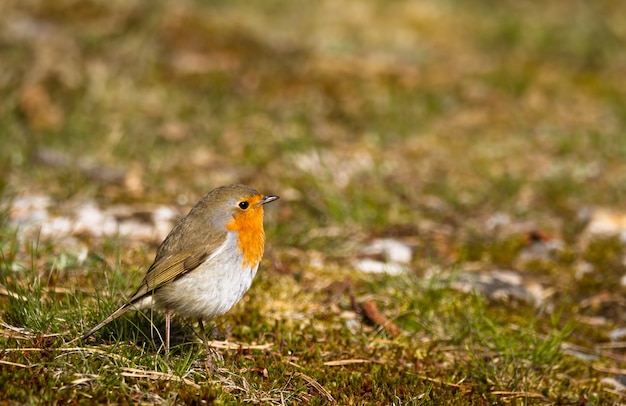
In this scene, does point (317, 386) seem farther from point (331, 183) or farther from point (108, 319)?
point (331, 183)

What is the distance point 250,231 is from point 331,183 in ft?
10.2

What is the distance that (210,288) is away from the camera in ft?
15.2

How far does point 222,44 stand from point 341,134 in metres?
2.84

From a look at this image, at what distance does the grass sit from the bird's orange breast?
0.61m

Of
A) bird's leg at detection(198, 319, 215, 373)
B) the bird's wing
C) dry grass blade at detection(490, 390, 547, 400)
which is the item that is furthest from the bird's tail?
dry grass blade at detection(490, 390, 547, 400)

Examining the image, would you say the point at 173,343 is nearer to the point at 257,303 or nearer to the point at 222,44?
the point at 257,303

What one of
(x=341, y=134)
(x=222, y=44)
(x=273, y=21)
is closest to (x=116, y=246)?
(x=341, y=134)

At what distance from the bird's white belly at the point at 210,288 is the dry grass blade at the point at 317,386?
0.60m

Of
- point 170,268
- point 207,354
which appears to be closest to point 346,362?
point 207,354

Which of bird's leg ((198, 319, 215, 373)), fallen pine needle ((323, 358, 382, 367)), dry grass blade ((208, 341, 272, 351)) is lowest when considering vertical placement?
fallen pine needle ((323, 358, 382, 367))

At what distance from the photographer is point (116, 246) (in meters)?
6.23

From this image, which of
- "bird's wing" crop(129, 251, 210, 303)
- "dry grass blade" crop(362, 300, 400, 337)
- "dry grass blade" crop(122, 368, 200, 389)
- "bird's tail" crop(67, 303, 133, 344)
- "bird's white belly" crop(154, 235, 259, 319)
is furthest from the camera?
"dry grass blade" crop(362, 300, 400, 337)

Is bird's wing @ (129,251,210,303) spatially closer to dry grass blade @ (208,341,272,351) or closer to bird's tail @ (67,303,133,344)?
bird's tail @ (67,303,133,344)

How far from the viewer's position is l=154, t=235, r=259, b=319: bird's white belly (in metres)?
4.61
